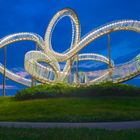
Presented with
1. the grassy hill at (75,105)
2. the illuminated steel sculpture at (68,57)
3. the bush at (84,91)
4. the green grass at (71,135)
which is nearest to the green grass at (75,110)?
the grassy hill at (75,105)

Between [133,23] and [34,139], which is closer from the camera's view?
[34,139]

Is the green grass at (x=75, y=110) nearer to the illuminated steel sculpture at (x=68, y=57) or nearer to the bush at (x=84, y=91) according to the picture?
the bush at (x=84, y=91)

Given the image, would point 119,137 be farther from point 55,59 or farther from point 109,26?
point 55,59

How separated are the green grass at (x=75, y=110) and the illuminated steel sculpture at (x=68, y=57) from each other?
1526 centimetres

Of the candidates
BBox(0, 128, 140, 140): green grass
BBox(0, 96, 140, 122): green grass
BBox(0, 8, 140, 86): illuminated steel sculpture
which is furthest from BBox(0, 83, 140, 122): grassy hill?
BBox(0, 8, 140, 86): illuminated steel sculpture

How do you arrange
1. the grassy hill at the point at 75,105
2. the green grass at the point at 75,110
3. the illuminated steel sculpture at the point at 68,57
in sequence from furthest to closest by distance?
1. the illuminated steel sculpture at the point at 68,57
2. the grassy hill at the point at 75,105
3. the green grass at the point at 75,110

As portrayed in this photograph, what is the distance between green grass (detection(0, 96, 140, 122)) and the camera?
20781 millimetres

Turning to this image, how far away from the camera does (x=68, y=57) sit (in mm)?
49344

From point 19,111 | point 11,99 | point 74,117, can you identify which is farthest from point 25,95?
point 74,117

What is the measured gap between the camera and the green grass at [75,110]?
818 inches

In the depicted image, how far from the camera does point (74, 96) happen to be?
93.6 ft

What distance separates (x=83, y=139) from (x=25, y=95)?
19.0 meters

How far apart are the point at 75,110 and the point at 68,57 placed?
26.6m

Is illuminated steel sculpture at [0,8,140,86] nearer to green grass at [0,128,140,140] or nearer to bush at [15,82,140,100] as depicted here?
bush at [15,82,140,100]
